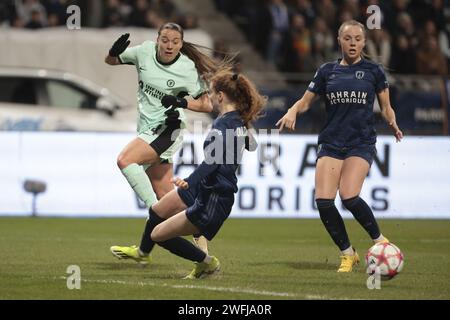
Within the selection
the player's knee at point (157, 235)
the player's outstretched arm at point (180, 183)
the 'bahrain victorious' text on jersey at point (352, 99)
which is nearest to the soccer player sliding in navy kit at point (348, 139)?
the 'bahrain victorious' text on jersey at point (352, 99)

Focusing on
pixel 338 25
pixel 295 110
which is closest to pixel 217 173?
pixel 295 110

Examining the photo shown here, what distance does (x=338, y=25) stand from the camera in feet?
88.4

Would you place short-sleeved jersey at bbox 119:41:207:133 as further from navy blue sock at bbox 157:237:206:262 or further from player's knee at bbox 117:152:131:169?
navy blue sock at bbox 157:237:206:262

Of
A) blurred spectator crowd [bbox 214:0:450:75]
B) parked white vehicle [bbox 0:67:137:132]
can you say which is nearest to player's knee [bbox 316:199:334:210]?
parked white vehicle [bbox 0:67:137:132]

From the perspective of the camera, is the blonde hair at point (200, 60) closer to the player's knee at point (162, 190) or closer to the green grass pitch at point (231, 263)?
the player's knee at point (162, 190)

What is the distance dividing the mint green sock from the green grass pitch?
0.68 meters

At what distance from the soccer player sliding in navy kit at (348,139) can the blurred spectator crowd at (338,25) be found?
14.4 metres

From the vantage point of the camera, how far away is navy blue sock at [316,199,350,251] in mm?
11508

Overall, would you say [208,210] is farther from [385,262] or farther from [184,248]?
[385,262]

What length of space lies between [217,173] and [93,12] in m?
16.0

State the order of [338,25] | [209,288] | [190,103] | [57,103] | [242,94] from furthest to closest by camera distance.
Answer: [338,25] < [57,103] < [190,103] < [242,94] < [209,288]

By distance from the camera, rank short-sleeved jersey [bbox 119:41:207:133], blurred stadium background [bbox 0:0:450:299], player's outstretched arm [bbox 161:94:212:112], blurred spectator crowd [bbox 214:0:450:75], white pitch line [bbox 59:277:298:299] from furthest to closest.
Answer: blurred spectator crowd [bbox 214:0:450:75]
short-sleeved jersey [bbox 119:41:207:133]
player's outstretched arm [bbox 161:94:212:112]
blurred stadium background [bbox 0:0:450:299]
white pitch line [bbox 59:277:298:299]

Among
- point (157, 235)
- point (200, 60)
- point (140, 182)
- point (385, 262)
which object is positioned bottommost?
point (385, 262)

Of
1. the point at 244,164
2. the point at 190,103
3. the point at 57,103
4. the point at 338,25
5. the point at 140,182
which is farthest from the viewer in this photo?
the point at 338,25
